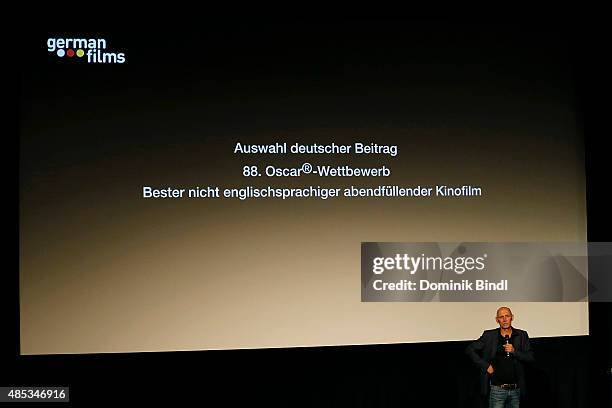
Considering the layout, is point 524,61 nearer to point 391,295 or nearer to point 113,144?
point 391,295

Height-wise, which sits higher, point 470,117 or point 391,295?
point 470,117

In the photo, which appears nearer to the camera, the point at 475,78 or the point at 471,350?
the point at 471,350

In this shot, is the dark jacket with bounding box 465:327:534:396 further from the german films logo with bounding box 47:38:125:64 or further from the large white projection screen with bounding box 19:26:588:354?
the german films logo with bounding box 47:38:125:64

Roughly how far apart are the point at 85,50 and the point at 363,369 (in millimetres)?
2460

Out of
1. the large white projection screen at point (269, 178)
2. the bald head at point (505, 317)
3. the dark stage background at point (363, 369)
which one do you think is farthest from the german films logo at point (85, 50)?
the bald head at point (505, 317)

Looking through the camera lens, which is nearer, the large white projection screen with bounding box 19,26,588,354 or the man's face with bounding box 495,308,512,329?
the man's face with bounding box 495,308,512,329

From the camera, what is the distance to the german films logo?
4.41m

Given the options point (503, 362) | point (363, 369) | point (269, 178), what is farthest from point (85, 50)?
point (503, 362)

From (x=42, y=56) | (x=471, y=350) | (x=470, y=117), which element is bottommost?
(x=471, y=350)

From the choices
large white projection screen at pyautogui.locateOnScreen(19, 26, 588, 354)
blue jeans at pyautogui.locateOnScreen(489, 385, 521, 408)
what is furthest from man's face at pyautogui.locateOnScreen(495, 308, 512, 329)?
large white projection screen at pyautogui.locateOnScreen(19, 26, 588, 354)

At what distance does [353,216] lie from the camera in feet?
15.1

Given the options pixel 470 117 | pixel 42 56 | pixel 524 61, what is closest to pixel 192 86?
pixel 42 56

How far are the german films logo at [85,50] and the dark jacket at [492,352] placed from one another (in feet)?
8.34

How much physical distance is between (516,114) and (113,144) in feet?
7.81
